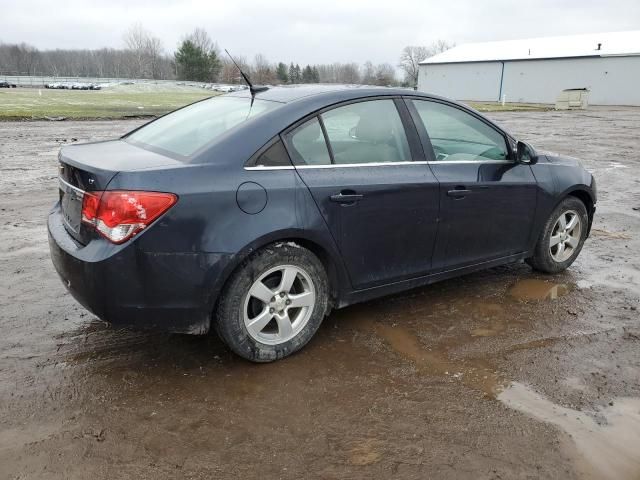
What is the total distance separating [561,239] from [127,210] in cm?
388

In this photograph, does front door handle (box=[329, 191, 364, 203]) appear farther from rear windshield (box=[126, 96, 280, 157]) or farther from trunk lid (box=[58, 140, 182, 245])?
trunk lid (box=[58, 140, 182, 245])

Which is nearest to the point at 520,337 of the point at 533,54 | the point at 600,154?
the point at 600,154

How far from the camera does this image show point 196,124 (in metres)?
3.79

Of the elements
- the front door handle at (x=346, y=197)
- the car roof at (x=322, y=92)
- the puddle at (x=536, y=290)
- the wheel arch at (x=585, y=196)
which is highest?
the car roof at (x=322, y=92)

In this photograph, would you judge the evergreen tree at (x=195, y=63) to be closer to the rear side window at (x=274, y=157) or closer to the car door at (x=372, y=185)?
the car door at (x=372, y=185)

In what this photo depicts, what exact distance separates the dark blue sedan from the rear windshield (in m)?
0.02

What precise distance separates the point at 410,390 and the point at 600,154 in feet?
44.5

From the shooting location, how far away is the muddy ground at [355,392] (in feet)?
8.43

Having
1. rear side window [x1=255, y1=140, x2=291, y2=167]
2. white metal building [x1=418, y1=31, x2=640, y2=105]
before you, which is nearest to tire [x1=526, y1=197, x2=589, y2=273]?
rear side window [x1=255, y1=140, x2=291, y2=167]

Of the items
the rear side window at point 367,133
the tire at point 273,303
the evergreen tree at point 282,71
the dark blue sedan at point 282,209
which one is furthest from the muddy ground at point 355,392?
the evergreen tree at point 282,71

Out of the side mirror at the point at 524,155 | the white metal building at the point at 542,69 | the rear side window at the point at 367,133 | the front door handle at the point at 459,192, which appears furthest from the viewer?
the white metal building at the point at 542,69

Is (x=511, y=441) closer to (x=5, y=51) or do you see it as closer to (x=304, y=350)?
(x=304, y=350)

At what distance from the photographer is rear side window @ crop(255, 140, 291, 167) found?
3.26 meters

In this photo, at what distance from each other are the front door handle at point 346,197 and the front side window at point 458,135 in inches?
33.5
